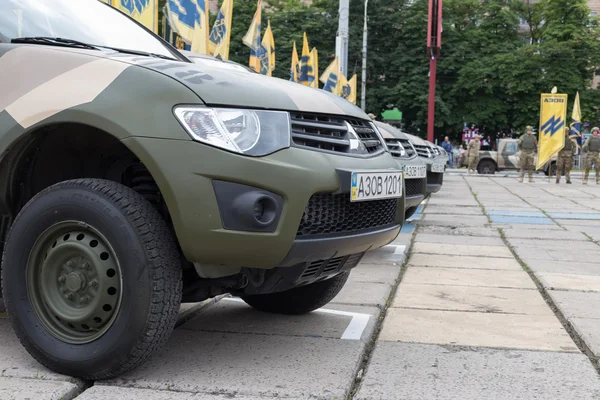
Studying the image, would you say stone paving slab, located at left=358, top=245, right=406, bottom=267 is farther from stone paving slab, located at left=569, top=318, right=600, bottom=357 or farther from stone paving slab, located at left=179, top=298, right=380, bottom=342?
stone paving slab, located at left=569, top=318, right=600, bottom=357

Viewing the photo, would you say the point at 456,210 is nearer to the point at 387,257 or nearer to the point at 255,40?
the point at 387,257

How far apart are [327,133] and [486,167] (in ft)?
92.1

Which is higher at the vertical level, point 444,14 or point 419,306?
point 444,14

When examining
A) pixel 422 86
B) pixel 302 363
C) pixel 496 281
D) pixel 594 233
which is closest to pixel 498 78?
pixel 422 86

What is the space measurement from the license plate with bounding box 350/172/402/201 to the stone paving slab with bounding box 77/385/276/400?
34.5 inches

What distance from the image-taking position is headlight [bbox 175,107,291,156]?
2.78m

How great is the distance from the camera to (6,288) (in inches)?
118

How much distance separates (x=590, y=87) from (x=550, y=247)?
35.5 meters

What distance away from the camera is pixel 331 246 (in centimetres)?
298

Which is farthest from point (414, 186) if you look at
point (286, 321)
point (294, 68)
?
point (294, 68)

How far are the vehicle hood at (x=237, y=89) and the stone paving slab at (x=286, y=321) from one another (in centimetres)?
117

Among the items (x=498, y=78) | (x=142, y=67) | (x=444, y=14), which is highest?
(x=444, y=14)

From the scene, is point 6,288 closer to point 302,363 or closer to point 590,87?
point 302,363

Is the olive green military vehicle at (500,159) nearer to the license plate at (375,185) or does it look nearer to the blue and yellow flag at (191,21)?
the blue and yellow flag at (191,21)
